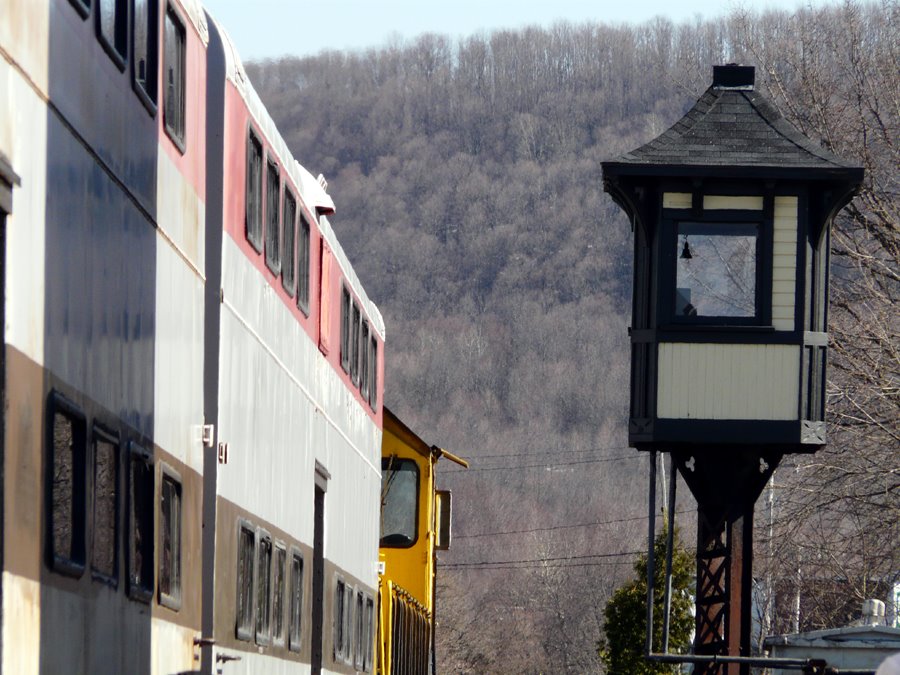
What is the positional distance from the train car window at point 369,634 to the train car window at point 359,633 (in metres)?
0.18

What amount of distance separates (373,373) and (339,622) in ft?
12.0

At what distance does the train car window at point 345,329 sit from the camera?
15016 millimetres

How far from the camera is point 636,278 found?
1644 cm

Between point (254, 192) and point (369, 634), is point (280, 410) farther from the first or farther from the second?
point (369, 634)

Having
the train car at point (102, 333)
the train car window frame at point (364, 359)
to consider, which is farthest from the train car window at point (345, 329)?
the train car at point (102, 333)

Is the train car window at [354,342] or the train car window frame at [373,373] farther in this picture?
the train car window frame at [373,373]

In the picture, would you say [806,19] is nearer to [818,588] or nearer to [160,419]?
[818,588]

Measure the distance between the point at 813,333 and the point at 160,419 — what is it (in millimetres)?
9272

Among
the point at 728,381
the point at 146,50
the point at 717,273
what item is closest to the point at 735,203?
the point at 717,273

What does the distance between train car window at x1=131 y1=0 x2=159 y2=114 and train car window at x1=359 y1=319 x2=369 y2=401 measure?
28.4 ft

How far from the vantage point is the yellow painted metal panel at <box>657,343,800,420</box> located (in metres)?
16.0

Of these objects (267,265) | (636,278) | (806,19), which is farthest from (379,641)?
(806,19)

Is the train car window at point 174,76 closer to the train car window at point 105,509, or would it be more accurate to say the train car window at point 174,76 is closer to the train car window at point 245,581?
the train car window at point 105,509

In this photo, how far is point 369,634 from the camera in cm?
1720
